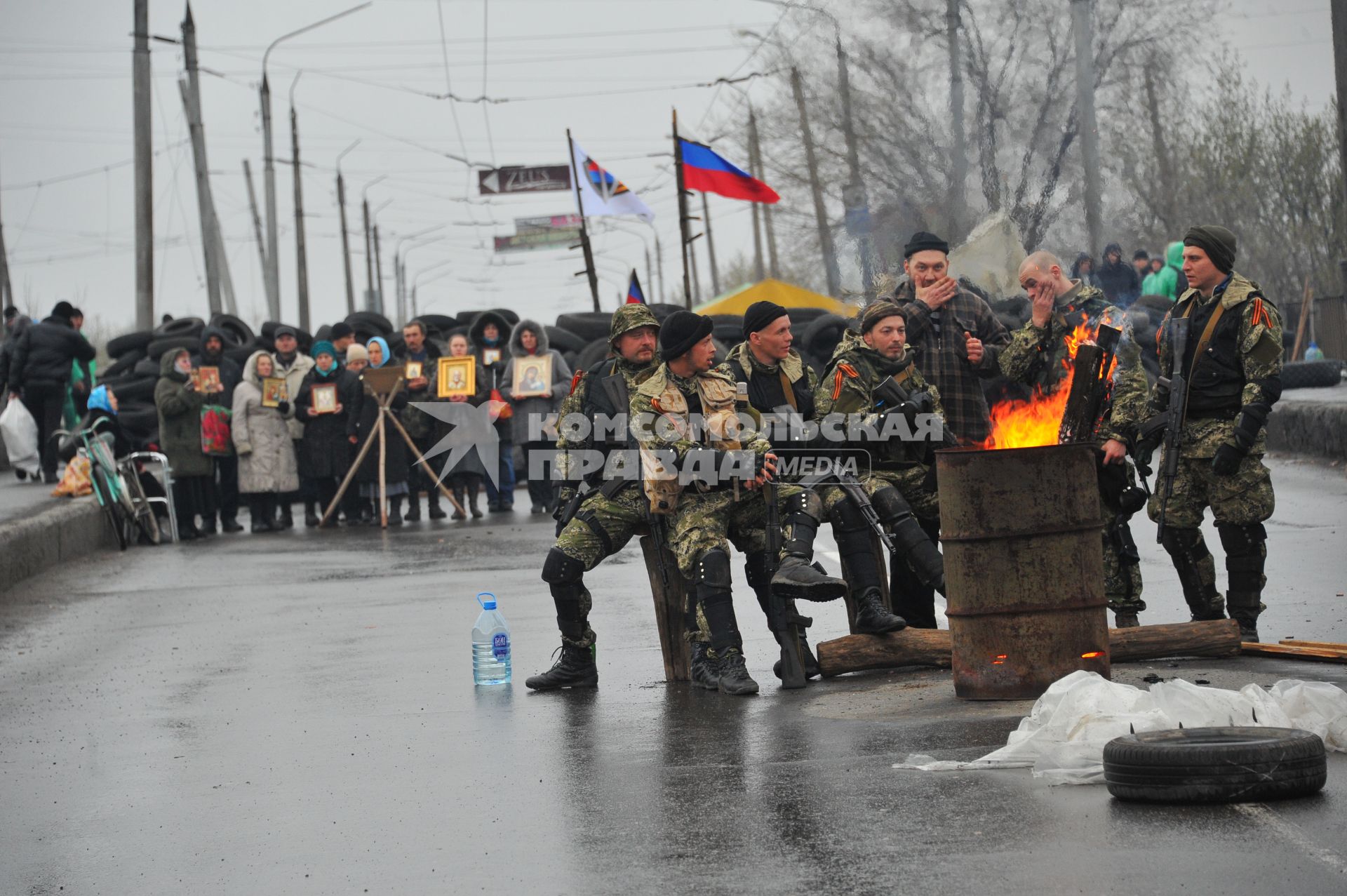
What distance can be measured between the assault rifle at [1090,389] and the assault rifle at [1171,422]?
0.79 ft

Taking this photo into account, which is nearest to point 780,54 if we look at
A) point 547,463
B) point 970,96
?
point 547,463

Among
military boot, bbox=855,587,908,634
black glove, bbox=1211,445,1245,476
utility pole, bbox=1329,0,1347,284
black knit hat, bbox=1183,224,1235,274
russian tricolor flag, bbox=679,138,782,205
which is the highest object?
russian tricolor flag, bbox=679,138,782,205

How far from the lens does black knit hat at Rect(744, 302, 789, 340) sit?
8961 millimetres

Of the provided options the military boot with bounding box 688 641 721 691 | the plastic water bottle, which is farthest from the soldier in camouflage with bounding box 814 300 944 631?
the plastic water bottle

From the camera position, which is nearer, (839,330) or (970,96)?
(970,96)

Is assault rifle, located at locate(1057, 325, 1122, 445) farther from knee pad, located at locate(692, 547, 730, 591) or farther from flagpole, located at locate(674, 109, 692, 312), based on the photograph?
flagpole, located at locate(674, 109, 692, 312)

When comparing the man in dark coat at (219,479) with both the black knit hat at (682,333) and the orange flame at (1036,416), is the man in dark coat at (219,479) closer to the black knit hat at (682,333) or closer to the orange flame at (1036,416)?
the black knit hat at (682,333)

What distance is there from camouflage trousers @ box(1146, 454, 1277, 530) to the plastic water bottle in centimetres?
330

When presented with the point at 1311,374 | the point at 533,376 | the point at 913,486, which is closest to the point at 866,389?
the point at 913,486

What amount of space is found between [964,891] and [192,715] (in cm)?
513

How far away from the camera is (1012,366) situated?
9016 millimetres

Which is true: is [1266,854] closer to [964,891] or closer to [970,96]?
[964,891]

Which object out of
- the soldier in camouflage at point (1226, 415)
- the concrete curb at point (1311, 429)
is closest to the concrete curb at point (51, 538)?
the soldier in camouflage at point (1226, 415)

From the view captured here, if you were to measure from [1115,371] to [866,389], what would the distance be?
1.25m
